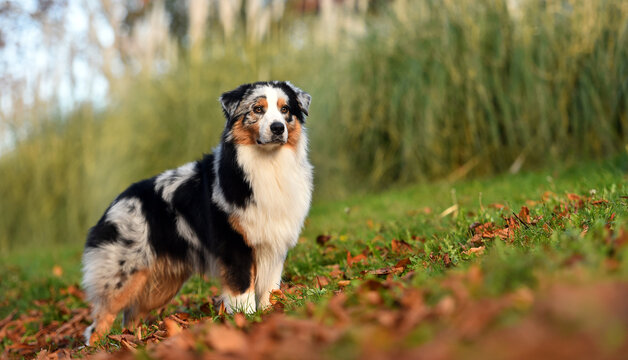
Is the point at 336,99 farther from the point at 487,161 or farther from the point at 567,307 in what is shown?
the point at 567,307

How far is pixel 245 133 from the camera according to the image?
3631 mm

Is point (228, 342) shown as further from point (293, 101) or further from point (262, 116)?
point (293, 101)

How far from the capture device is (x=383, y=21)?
8.29m

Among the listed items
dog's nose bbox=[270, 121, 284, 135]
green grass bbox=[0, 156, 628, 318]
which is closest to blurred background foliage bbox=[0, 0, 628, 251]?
green grass bbox=[0, 156, 628, 318]

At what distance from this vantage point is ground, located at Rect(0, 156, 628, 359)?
4.48 ft

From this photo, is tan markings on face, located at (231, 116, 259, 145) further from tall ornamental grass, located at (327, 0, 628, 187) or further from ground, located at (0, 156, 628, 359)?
tall ornamental grass, located at (327, 0, 628, 187)

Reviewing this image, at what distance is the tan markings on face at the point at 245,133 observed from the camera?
11.8 ft

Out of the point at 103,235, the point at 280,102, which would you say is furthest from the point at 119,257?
the point at 280,102

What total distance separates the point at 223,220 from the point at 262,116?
0.73 metres

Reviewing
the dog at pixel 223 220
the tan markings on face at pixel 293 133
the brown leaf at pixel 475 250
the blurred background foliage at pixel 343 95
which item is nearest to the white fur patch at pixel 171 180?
the dog at pixel 223 220

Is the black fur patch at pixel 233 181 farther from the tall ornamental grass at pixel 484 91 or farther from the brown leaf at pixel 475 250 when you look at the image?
the tall ornamental grass at pixel 484 91

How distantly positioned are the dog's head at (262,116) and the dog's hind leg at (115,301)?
1.16 metres

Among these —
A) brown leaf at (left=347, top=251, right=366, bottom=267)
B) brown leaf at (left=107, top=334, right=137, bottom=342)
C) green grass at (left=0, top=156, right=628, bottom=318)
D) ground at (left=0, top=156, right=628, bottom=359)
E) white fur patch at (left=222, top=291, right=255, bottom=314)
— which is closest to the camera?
ground at (left=0, top=156, right=628, bottom=359)

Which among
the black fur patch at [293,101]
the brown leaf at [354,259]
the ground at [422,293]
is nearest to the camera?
the ground at [422,293]
